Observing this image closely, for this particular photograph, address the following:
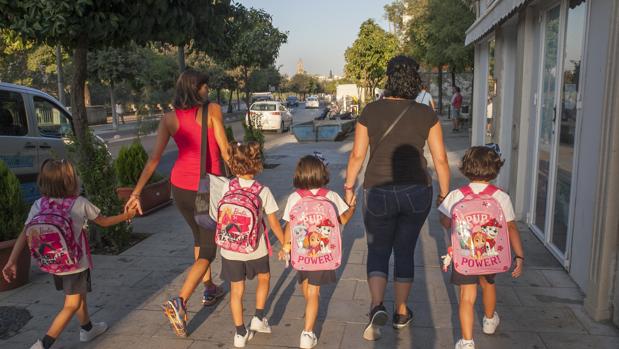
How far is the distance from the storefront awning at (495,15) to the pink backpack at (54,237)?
4.42 metres

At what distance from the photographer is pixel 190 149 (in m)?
3.62

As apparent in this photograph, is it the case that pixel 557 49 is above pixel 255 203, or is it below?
above

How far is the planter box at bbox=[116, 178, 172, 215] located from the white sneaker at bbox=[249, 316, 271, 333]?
4252 millimetres

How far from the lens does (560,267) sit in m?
4.75

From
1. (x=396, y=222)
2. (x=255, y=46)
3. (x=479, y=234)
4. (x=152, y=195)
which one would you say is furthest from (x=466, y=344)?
(x=255, y=46)

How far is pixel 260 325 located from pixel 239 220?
862 mm

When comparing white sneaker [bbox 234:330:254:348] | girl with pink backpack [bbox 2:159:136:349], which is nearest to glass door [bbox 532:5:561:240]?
white sneaker [bbox 234:330:254:348]

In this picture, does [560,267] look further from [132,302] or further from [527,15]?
[132,302]

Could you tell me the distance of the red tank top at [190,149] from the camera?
3602mm

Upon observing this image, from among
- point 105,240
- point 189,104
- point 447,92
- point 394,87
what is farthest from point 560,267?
point 447,92

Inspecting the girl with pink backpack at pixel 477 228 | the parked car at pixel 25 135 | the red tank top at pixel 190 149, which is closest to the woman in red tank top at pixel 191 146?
the red tank top at pixel 190 149

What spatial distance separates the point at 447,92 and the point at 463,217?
130 feet

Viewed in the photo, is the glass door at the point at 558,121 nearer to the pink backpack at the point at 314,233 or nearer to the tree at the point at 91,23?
the pink backpack at the point at 314,233

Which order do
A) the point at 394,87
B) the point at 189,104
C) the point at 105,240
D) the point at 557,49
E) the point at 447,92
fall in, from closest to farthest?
1. the point at 394,87
2. the point at 189,104
3. the point at 557,49
4. the point at 105,240
5. the point at 447,92
